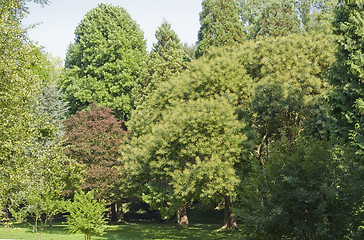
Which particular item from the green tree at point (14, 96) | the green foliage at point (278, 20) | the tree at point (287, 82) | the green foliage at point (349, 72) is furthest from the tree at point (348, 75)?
the green foliage at point (278, 20)

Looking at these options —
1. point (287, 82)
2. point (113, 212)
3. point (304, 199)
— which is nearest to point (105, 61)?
point (113, 212)

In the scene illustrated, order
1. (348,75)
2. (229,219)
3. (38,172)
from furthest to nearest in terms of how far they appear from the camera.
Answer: (229,219) → (348,75) → (38,172)

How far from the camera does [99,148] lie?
30688mm

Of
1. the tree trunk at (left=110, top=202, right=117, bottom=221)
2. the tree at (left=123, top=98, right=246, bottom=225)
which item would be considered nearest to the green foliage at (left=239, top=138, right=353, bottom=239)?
the tree at (left=123, top=98, right=246, bottom=225)

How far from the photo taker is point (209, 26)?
35750mm

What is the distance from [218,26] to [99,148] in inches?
599

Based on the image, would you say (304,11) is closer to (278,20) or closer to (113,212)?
(278,20)

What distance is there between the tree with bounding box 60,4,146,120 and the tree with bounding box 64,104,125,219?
7.25m

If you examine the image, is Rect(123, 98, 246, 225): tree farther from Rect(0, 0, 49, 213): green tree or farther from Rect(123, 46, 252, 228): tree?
Rect(0, 0, 49, 213): green tree

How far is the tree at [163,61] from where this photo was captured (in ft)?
113

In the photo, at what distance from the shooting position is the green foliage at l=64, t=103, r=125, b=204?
3005 cm

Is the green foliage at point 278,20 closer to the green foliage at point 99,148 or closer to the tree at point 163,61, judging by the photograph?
the tree at point 163,61

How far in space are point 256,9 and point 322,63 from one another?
2975 cm

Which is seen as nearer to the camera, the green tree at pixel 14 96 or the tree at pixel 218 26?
the green tree at pixel 14 96
